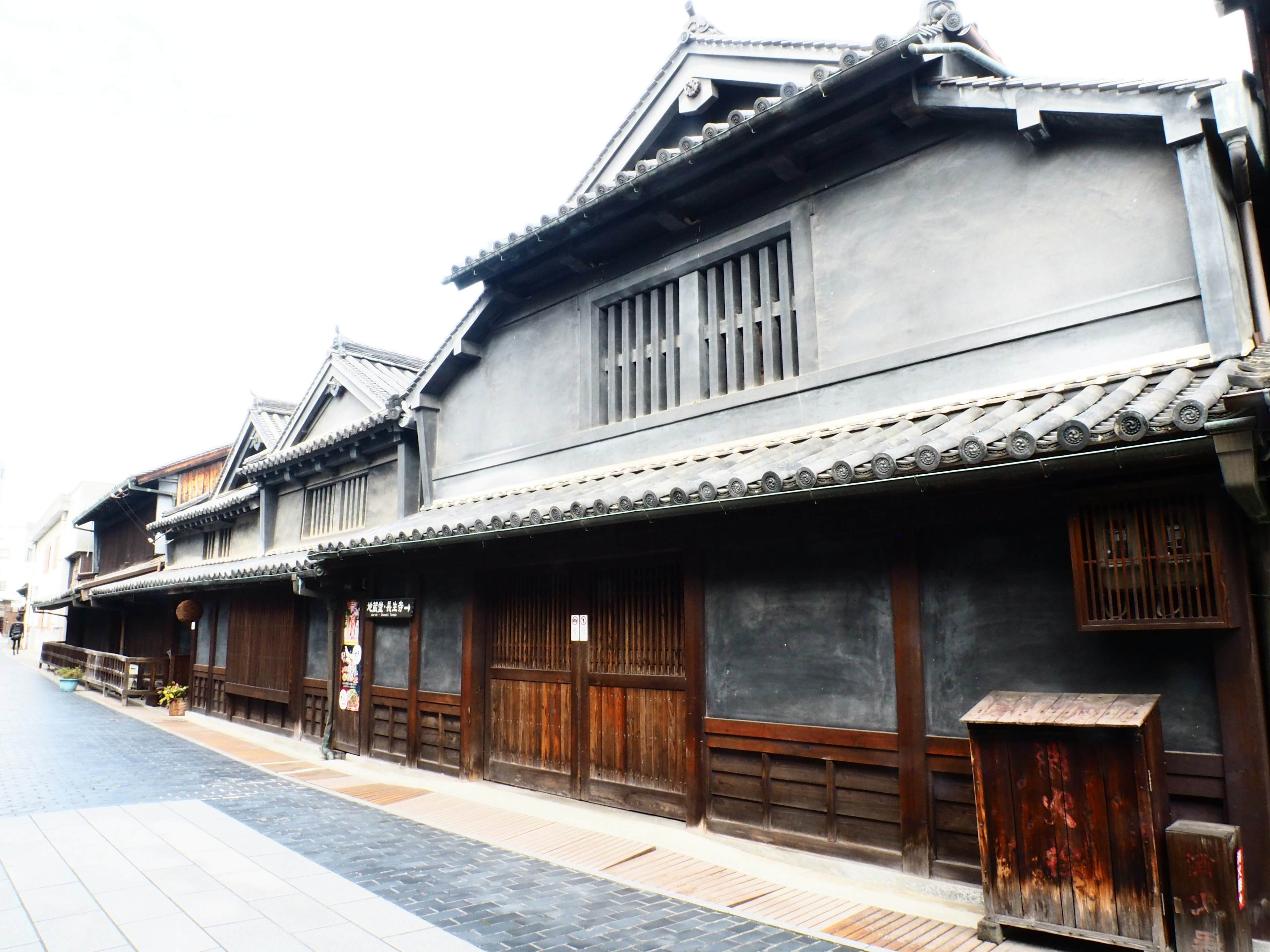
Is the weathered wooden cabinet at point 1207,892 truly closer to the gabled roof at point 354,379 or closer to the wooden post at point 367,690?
the wooden post at point 367,690

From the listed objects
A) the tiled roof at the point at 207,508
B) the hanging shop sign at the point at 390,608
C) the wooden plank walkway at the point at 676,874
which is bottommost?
the wooden plank walkway at the point at 676,874

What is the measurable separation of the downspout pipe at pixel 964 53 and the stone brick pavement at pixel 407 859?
7.47m

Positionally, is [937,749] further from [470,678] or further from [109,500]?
[109,500]

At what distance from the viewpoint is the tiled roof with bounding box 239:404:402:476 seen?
48.3 feet

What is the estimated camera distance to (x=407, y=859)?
8.27 meters

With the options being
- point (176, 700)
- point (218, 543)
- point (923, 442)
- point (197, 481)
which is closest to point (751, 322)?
point (923, 442)

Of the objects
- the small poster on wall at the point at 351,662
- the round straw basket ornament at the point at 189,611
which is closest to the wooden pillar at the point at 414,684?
the small poster on wall at the point at 351,662

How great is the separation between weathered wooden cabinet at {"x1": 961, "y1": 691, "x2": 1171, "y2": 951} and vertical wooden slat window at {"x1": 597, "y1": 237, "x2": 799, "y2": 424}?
466 centimetres

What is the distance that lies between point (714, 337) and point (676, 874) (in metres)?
5.94

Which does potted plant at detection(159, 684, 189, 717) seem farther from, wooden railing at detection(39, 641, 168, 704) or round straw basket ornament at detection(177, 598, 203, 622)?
round straw basket ornament at detection(177, 598, 203, 622)

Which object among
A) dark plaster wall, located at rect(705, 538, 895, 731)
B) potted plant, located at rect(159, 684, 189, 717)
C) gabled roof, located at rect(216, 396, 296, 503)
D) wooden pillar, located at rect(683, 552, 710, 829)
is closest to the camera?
dark plaster wall, located at rect(705, 538, 895, 731)

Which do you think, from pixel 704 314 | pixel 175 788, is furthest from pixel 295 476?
pixel 704 314

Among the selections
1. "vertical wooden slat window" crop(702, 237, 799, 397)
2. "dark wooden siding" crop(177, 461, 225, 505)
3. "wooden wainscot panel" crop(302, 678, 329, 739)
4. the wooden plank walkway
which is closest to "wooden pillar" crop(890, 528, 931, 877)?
the wooden plank walkway

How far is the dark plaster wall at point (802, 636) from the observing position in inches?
289
